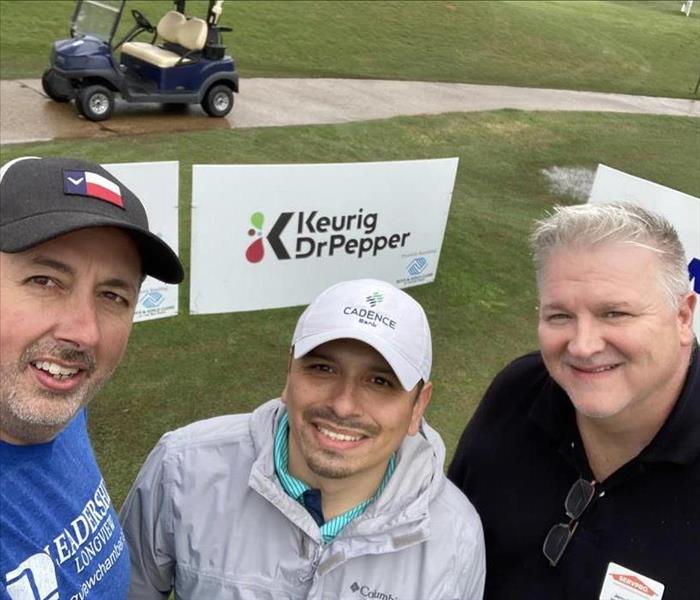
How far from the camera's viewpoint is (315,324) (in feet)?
6.23

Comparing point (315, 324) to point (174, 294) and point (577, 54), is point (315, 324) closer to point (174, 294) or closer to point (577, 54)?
point (174, 294)

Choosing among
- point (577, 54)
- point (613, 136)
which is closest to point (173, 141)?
point (613, 136)

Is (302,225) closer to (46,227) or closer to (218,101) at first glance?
(46,227)

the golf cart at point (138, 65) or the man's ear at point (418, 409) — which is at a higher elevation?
the man's ear at point (418, 409)

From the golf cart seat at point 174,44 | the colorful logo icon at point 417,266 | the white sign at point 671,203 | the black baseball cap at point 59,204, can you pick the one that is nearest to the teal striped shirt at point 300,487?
the black baseball cap at point 59,204

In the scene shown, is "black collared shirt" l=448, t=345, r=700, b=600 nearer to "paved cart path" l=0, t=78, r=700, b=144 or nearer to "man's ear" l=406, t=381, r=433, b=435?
"man's ear" l=406, t=381, r=433, b=435

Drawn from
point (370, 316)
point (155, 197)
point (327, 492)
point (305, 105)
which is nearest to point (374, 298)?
point (370, 316)

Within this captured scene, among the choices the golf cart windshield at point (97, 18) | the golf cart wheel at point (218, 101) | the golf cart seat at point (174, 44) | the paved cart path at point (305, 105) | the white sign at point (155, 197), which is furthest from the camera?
the golf cart wheel at point (218, 101)

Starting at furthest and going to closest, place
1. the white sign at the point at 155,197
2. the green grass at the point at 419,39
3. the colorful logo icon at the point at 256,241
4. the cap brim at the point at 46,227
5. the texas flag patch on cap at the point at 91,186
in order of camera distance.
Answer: the green grass at the point at 419,39 < the colorful logo icon at the point at 256,241 < the white sign at the point at 155,197 < the texas flag patch on cap at the point at 91,186 < the cap brim at the point at 46,227

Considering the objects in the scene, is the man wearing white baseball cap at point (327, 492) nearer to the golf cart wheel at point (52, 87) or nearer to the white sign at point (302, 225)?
the white sign at point (302, 225)

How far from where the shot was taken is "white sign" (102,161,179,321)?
394 cm

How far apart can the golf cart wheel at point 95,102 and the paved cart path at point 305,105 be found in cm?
13

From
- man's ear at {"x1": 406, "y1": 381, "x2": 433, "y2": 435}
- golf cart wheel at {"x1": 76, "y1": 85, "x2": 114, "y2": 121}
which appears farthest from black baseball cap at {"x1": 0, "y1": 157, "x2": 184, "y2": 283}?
golf cart wheel at {"x1": 76, "y1": 85, "x2": 114, "y2": 121}

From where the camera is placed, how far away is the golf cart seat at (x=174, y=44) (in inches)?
404
